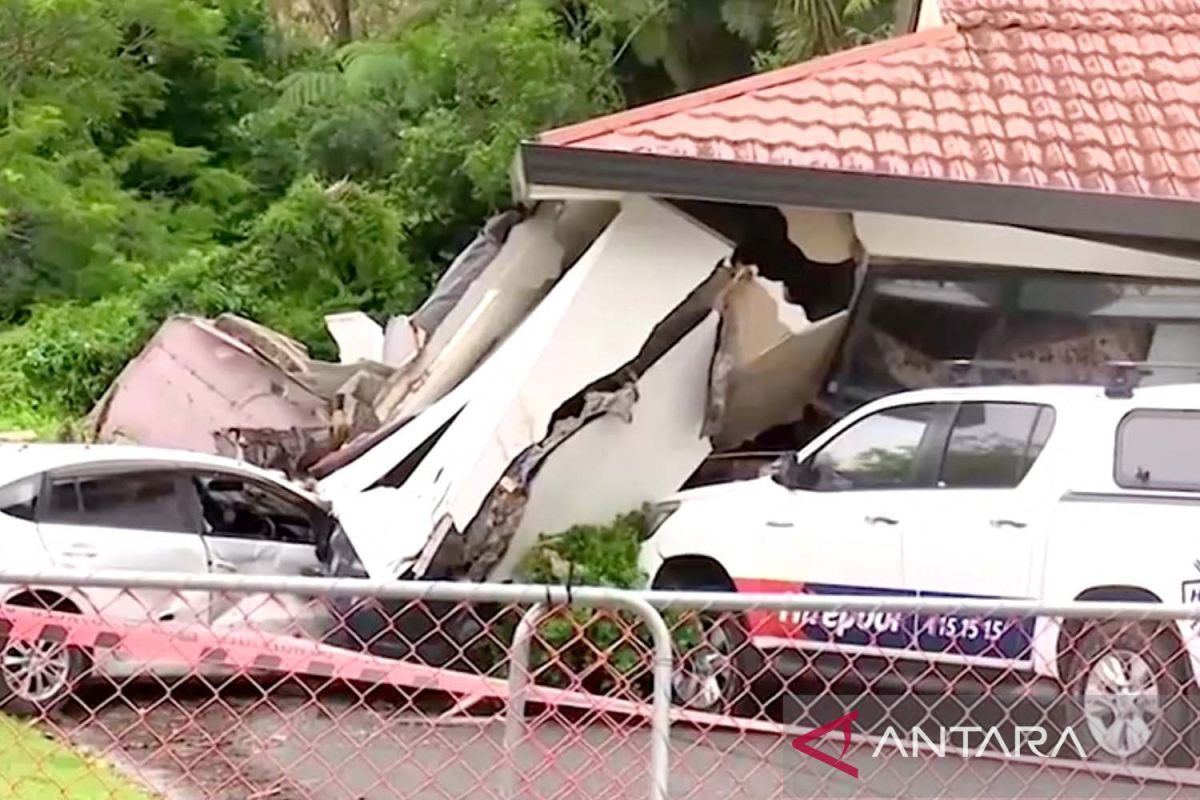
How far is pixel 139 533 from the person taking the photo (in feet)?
28.8

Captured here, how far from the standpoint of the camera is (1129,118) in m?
11.0

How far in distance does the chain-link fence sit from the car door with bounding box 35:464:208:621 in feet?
1.41

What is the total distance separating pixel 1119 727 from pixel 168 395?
30.5 feet

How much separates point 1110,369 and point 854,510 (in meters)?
1.87

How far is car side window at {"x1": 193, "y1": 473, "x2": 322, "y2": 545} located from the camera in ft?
30.9

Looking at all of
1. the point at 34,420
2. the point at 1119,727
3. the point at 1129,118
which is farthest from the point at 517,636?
the point at 34,420

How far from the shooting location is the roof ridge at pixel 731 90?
10.1 m

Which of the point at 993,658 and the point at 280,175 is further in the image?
the point at 280,175

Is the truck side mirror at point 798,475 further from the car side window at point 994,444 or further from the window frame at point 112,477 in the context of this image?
the window frame at point 112,477

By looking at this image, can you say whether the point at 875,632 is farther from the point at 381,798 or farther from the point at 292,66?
the point at 292,66

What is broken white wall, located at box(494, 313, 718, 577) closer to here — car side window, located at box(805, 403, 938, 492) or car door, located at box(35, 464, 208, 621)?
car side window, located at box(805, 403, 938, 492)

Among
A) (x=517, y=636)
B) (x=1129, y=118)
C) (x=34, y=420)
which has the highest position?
(x=1129, y=118)

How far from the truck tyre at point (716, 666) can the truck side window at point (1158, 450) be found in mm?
2191

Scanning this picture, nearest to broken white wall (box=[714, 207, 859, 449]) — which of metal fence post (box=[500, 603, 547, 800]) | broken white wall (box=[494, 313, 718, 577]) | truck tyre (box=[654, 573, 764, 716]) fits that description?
broken white wall (box=[494, 313, 718, 577])
